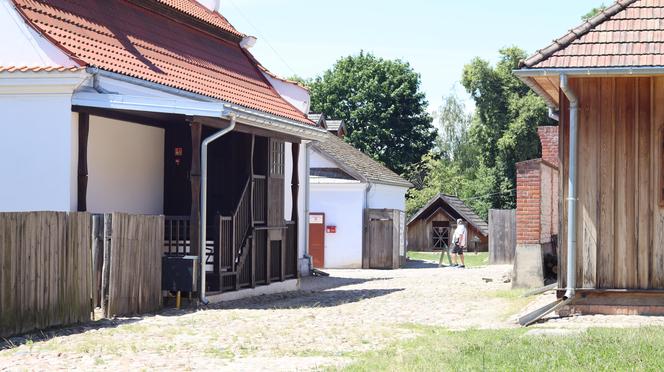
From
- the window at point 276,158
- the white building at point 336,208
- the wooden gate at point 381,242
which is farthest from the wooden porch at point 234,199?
the wooden gate at point 381,242

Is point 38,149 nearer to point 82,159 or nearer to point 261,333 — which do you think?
point 82,159

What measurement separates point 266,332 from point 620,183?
17.5ft

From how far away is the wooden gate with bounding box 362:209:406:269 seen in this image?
36312 mm

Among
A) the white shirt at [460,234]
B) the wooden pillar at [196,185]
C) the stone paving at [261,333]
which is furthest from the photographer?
the white shirt at [460,234]

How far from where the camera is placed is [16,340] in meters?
12.1

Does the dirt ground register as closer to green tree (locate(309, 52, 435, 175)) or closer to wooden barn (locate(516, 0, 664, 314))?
wooden barn (locate(516, 0, 664, 314))

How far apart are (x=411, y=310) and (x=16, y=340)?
6.75 meters

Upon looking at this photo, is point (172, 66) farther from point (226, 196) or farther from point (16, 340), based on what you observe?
point (16, 340)

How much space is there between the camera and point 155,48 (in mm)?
19797

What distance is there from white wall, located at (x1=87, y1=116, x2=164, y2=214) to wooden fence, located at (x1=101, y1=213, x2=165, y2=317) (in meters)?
2.85

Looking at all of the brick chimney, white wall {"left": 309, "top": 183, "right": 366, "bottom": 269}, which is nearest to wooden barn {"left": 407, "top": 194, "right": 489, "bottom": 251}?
white wall {"left": 309, "top": 183, "right": 366, "bottom": 269}

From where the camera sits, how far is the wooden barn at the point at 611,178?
14.3m

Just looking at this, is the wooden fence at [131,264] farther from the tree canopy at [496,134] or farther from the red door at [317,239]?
the tree canopy at [496,134]

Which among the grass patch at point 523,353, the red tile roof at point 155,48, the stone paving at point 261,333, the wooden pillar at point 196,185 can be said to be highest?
the red tile roof at point 155,48
